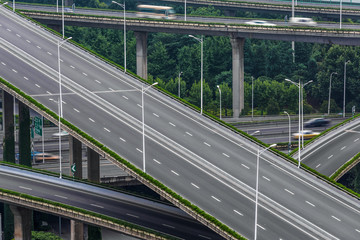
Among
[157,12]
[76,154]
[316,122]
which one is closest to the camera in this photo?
[76,154]

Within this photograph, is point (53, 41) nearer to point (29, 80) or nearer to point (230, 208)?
point (29, 80)

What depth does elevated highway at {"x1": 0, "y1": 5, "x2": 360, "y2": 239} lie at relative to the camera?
88.0 meters

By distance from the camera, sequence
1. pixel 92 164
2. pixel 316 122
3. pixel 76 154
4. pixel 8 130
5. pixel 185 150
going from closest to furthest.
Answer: pixel 185 150 < pixel 92 164 < pixel 76 154 < pixel 8 130 < pixel 316 122

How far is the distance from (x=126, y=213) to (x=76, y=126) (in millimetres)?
14858

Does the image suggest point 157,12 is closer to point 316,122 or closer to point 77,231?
point 316,122

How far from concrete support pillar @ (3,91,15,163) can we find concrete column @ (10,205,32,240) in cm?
2005

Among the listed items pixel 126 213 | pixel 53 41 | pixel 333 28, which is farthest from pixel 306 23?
pixel 126 213

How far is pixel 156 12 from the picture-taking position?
17638 cm

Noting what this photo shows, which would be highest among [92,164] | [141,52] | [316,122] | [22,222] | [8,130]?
[141,52]

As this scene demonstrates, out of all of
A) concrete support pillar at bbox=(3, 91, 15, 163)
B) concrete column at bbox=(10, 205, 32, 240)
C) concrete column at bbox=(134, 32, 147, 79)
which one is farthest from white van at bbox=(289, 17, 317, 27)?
concrete column at bbox=(10, 205, 32, 240)

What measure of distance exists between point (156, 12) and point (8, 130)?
58865 millimetres

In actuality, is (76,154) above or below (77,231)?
above

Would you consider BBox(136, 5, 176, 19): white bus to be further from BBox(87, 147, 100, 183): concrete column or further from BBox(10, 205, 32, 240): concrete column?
BBox(10, 205, 32, 240): concrete column

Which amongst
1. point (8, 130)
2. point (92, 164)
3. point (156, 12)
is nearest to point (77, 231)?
point (92, 164)
